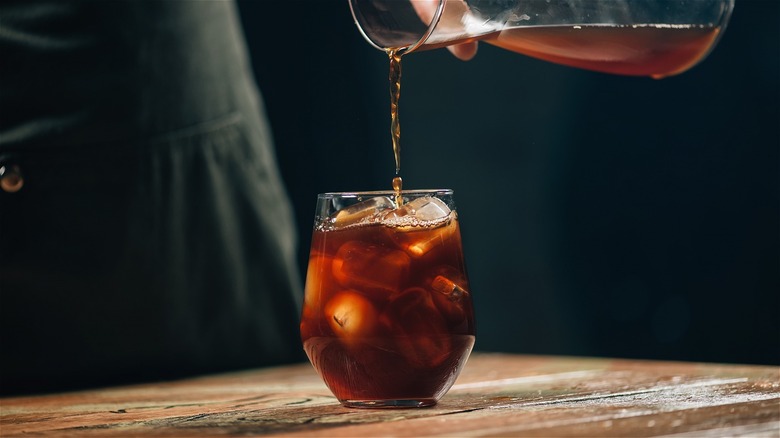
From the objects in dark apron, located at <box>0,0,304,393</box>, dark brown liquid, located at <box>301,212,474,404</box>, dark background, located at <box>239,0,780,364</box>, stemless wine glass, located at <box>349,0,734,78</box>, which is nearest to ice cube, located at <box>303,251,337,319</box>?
dark brown liquid, located at <box>301,212,474,404</box>

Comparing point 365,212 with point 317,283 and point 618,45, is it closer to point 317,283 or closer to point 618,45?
point 317,283

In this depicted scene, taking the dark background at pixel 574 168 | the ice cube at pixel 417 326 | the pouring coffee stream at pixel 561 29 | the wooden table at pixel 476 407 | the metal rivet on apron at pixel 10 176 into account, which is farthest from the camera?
the dark background at pixel 574 168

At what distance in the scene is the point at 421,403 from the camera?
1342mm

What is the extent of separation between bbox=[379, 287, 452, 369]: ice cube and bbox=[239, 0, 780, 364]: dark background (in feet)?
6.28

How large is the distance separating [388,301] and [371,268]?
0.15 ft

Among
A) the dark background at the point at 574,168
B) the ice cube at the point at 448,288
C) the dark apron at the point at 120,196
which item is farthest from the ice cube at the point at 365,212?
the dark background at the point at 574,168

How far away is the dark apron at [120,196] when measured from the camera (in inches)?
75.8

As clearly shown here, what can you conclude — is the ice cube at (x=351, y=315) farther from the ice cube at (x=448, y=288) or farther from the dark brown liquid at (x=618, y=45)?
the dark brown liquid at (x=618, y=45)

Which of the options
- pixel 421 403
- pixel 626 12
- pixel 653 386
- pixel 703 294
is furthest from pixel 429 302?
pixel 703 294

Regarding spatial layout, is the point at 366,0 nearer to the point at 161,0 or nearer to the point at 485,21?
the point at 485,21

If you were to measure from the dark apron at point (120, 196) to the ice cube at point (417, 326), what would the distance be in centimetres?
84

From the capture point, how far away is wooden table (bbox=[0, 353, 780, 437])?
1.13 meters

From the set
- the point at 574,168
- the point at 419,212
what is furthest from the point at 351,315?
the point at 574,168

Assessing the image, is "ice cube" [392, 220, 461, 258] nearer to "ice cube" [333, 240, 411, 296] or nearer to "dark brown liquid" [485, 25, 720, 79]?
"ice cube" [333, 240, 411, 296]
